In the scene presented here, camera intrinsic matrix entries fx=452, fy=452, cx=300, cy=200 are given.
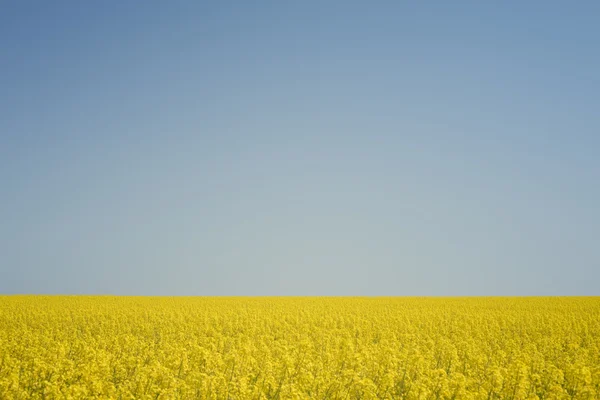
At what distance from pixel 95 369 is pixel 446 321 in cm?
2175

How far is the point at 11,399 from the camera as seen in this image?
32.9ft

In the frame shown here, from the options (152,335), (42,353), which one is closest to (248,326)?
(152,335)

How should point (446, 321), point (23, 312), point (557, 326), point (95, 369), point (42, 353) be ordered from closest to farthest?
point (95, 369), point (42, 353), point (557, 326), point (446, 321), point (23, 312)

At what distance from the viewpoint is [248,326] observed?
24906 millimetres

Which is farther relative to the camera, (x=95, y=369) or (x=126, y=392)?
(x=95, y=369)

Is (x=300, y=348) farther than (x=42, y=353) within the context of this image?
Yes

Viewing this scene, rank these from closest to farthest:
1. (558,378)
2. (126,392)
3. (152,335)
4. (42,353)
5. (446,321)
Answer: (126,392) → (558,378) → (42,353) → (152,335) → (446,321)

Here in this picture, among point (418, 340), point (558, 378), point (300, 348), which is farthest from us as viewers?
point (418, 340)

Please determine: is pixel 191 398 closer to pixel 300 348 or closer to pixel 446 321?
pixel 300 348

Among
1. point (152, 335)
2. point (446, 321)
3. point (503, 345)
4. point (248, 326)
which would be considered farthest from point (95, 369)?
point (446, 321)

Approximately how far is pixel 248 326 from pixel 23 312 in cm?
1638

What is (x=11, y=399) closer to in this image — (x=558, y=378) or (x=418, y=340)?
(x=558, y=378)

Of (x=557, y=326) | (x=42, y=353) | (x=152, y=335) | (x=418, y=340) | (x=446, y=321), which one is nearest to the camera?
(x=42, y=353)

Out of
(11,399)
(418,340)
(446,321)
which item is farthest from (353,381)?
Result: (446,321)
